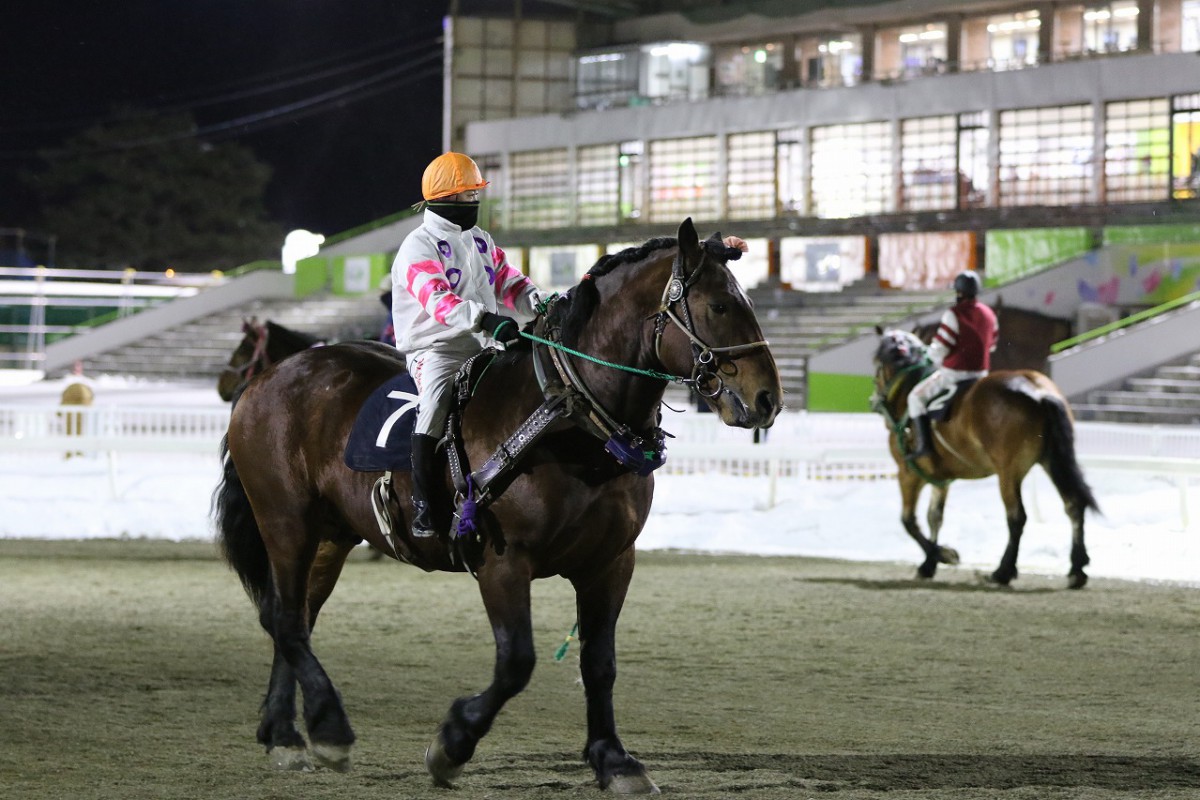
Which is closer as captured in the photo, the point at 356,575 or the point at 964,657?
the point at 964,657

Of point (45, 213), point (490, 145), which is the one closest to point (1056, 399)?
point (490, 145)

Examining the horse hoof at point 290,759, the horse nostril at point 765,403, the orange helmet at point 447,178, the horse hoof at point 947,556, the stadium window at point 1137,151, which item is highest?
the stadium window at point 1137,151

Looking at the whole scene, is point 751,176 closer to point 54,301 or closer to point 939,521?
point 54,301

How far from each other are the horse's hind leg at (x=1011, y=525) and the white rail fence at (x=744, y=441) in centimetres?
294

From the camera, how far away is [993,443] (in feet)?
40.2

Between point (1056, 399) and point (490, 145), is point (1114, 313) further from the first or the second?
point (490, 145)

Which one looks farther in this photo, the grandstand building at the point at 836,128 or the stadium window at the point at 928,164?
the stadium window at the point at 928,164

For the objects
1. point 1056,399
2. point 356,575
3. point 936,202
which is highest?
point 936,202

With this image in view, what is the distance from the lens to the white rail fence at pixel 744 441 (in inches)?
647

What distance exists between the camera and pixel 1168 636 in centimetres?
958

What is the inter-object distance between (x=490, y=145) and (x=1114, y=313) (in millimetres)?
23558

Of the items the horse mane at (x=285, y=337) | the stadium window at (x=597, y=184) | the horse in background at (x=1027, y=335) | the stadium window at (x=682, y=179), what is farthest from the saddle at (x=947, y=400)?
the stadium window at (x=597, y=184)

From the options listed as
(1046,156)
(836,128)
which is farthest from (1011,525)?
(836,128)

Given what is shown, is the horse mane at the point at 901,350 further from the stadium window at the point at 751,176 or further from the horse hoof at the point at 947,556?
the stadium window at the point at 751,176
